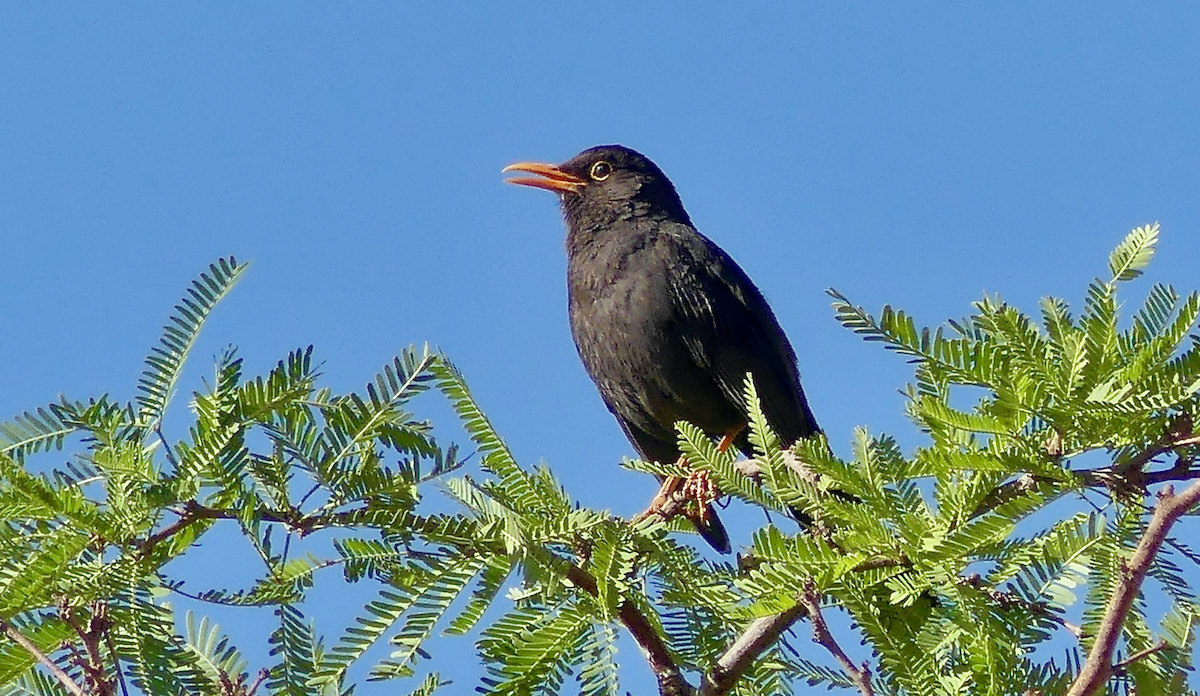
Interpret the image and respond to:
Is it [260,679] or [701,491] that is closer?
[260,679]

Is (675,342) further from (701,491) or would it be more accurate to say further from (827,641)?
(827,641)

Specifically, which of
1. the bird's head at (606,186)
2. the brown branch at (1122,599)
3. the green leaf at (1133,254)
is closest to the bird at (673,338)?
the bird's head at (606,186)

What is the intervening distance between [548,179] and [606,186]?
0.40m

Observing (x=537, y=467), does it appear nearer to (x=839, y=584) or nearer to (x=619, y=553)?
(x=619, y=553)

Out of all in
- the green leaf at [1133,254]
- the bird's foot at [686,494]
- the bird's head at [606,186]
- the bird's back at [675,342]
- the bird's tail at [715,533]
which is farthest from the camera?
the bird's head at [606,186]

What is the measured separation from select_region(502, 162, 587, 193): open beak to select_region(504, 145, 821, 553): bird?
717mm

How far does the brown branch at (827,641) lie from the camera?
8.48 ft

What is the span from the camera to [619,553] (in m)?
3.17

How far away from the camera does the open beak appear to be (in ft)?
26.8

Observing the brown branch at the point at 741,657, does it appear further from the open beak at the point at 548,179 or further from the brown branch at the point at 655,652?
the open beak at the point at 548,179

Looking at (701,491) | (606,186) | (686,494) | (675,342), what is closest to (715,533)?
(701,491)

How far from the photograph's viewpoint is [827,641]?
2730mm

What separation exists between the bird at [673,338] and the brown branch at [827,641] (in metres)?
3.58

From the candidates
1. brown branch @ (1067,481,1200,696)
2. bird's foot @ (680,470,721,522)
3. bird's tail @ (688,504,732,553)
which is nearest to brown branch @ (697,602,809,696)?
brown branch @ (1067,481,1200,696)
